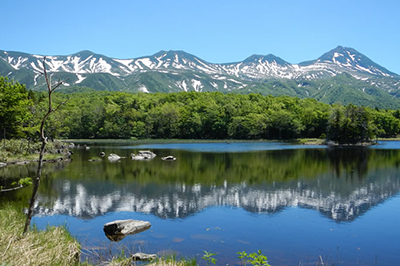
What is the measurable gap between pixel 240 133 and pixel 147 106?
Answer: 45541 mm

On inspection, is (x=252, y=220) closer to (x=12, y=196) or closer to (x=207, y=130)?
(x=12, y=196)

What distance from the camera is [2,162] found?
42406 mm

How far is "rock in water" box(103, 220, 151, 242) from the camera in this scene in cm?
1638

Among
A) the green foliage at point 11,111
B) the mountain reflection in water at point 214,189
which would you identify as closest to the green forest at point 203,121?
the green foliage at point 11,111

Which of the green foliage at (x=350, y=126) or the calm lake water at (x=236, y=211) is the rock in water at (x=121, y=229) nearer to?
the calm lake water at (x=236, y=211)

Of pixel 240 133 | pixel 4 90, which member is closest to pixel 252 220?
pixel 4 90

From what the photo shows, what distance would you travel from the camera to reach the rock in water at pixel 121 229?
53.7 feet

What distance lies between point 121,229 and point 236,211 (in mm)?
7720

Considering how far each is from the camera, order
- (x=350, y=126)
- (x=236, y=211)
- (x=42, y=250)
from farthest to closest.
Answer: (x=350, y=126) → (x=236, y=211) → (x=42, y=250)

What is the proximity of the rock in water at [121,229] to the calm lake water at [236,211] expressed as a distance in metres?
0.43

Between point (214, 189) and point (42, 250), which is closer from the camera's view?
point (42, 250)

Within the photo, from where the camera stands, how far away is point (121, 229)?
55.2 feet

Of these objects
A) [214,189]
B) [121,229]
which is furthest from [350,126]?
[121,229]

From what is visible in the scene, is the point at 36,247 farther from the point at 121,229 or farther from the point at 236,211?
the point at 236,211
